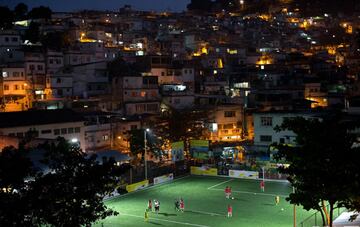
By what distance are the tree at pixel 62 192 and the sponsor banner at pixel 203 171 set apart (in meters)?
21.4

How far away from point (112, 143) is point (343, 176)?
25689 millimetres

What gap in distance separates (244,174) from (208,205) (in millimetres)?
7861

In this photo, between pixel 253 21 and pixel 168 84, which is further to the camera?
pixel 253 21

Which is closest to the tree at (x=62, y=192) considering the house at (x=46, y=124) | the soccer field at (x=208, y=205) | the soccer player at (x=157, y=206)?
the soccer field at (x=208, y=205)

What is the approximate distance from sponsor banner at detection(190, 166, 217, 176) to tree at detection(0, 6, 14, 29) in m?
26.6

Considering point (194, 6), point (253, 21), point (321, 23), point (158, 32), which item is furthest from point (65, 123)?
point (194, 6)

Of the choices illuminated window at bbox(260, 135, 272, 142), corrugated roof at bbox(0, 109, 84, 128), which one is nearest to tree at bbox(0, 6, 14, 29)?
corrugated roof at bbox(0, 109, 84, 128)

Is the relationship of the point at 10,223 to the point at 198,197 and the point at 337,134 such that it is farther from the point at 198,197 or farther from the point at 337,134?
the point at 198,197

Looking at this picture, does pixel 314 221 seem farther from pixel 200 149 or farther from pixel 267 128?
pixel 267 128

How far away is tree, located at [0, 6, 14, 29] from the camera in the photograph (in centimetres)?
5309

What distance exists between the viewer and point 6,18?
54.0m

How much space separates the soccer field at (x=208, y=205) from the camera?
24641 millimetres

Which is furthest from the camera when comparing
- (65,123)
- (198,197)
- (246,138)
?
(246,138)

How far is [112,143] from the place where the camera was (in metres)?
39.3
